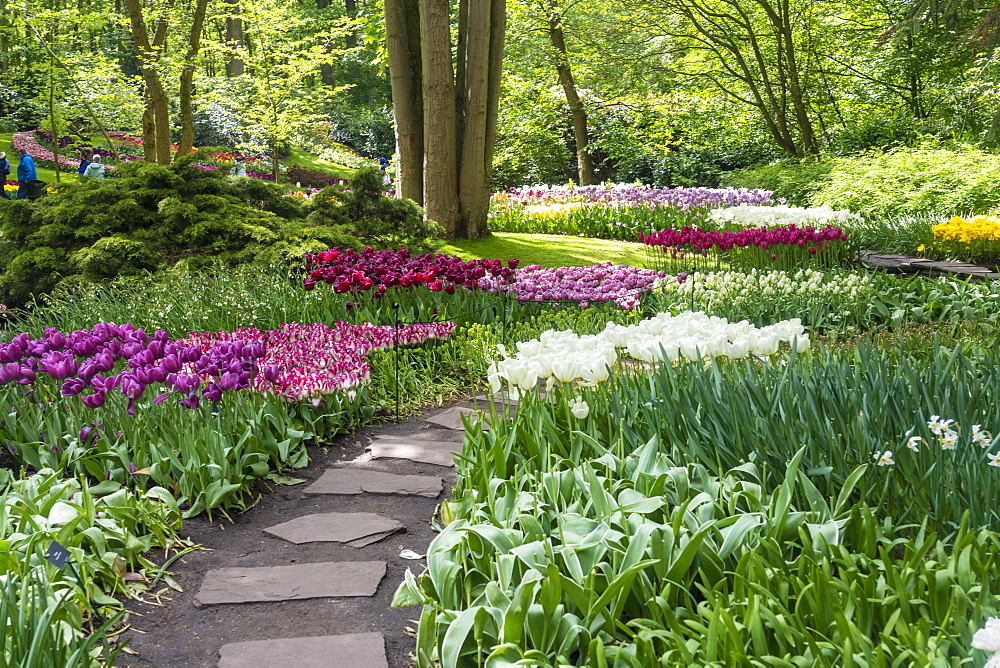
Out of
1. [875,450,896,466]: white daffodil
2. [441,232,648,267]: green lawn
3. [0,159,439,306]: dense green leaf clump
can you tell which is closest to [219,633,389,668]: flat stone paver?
[875,450,896,466]: white daffodil

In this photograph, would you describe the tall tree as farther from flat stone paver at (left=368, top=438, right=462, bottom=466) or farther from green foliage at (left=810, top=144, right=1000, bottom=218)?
flat stone paver at (left=368, top=438, right=462, bottom=466)

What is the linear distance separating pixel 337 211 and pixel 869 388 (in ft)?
21.1

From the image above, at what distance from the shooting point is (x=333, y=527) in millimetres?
3037

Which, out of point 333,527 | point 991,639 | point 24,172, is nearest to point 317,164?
point 24,172

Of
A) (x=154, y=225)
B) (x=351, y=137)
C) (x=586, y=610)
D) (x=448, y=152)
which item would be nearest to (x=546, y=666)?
(x=586, y=610)

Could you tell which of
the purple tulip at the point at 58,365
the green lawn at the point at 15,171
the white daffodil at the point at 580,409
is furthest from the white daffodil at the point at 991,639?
the green lawn at the point at 15,171

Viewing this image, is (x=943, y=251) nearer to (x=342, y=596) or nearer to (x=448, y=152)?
(x=448, y=152)

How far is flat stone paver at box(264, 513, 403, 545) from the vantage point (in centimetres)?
295

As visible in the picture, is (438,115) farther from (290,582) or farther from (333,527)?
(290,582)

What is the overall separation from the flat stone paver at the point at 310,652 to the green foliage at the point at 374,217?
19.0ft

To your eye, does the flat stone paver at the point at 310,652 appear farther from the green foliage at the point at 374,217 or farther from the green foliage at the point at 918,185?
the green foliage at the point at 918,185

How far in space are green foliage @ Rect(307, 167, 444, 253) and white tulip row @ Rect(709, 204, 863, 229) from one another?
3.66 m

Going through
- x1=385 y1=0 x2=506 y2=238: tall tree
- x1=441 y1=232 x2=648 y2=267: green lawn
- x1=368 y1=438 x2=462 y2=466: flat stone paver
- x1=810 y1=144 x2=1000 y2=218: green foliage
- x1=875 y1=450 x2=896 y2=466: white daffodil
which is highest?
x1=385 y1=0 x2=506 y2=238: tall tree

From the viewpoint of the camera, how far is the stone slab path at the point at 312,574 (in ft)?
7.22
